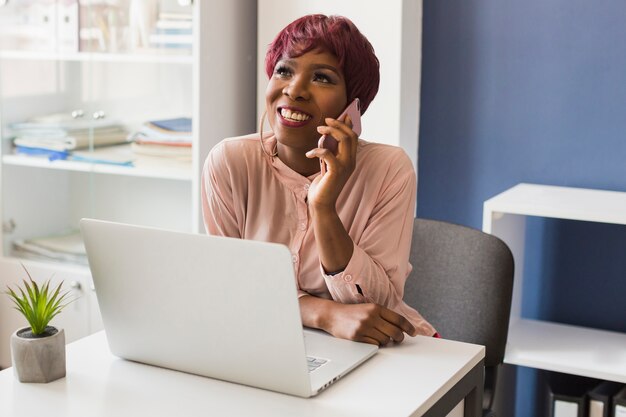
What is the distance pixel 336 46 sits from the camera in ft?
5.58

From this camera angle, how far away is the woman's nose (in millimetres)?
1664

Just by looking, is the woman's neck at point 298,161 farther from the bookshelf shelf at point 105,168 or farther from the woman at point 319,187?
the bookshelf shelf at point 105,168

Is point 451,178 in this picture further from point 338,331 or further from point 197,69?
point 338,331

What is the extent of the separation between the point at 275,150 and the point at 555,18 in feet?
3.93

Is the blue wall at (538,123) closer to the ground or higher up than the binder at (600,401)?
higher up

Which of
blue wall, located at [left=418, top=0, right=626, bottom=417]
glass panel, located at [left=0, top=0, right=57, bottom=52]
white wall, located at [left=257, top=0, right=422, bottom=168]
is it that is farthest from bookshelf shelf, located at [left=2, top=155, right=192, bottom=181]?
blue wall, located at [left=418, top=0, right=626, bottom=417]

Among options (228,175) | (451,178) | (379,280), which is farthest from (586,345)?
(228,175)

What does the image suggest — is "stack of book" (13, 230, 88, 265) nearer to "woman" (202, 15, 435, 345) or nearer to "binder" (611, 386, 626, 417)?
"woman" (202, 15, 435, 345)

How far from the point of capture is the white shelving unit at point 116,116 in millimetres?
2832

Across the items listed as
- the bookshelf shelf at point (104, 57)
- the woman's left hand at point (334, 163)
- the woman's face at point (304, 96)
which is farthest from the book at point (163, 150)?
the woman's left hand at point (334, 163)

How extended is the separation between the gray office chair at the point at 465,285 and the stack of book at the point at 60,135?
4.47 ft

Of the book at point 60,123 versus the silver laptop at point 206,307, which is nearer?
the silver laptop at point 206,307

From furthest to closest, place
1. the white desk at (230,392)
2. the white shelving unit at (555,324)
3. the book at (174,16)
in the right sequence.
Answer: the book at (174,16) < the white shelving unit at (555,324) < the white desk at (230,392)

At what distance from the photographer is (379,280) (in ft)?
5.43
